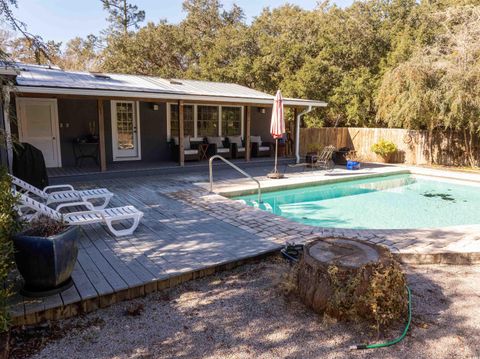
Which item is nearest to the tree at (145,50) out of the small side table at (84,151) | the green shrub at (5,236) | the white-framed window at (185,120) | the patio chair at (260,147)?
the white-framed window at (185,120)

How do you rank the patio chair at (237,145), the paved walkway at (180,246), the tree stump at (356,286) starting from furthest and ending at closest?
the patio chair at (237,145) < the paved walkway at (180,246) < the tree stump at (356,286)

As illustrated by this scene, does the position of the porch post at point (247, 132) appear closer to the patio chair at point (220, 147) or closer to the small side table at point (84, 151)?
the patio chair at point (220, 147)

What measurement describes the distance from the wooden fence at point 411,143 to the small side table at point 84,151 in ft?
30.1

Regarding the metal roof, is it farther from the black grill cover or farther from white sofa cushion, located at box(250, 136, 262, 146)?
white sofa cushion, located at box(250, 136, 262, 146)

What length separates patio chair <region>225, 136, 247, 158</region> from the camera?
521 inches

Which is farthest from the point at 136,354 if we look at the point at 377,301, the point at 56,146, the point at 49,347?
the point at 56,146

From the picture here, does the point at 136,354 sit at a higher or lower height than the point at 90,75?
lower

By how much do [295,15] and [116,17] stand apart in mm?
12159

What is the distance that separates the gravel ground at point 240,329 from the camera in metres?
2.67

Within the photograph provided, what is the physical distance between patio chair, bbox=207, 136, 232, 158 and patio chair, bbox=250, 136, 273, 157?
3.29ft

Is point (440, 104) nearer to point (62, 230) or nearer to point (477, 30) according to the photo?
point (477, 30)

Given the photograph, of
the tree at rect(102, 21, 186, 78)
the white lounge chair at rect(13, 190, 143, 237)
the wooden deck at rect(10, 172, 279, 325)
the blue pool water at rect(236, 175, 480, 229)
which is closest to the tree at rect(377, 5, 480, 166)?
the blue pool water at rect(236, 175, 480, 229)

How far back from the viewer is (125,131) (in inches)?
451

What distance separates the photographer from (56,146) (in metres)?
10.4
